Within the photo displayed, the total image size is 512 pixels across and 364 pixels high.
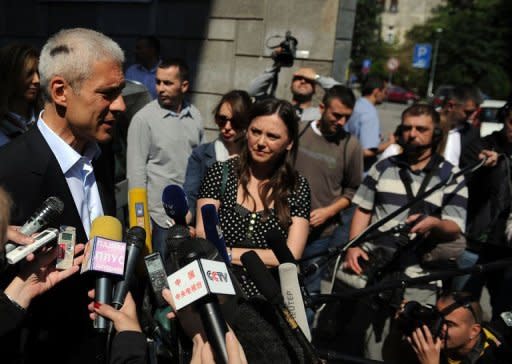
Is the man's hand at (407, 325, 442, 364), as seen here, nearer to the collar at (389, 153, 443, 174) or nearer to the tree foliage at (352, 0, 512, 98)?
the collar at (389, 153, 443, 174)

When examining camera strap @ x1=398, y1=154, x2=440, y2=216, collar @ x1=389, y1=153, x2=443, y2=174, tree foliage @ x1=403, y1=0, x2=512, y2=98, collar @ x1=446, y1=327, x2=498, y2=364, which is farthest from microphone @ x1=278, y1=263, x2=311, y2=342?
tree foliage @ x1=403, y1=0, x2=512, y2=98

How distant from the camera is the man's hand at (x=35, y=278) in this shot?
1.50m

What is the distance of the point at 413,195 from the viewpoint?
2.92 m

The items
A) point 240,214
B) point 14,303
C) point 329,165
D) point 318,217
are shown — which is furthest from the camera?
point 329,165

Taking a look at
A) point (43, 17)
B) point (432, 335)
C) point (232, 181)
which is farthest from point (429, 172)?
point (43, 17)

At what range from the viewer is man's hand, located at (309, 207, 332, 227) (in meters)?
3.59

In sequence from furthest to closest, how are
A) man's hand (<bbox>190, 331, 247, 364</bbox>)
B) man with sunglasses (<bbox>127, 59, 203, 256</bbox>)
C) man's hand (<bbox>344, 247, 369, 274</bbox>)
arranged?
man with sunglasses (<bbox>127, 59, 203, 256</bbox>) < man's hand (<bbox>344, 247, 369, 274</bbox>) < man's hand (<bbox>190, 331, 247, 364</bbox>)

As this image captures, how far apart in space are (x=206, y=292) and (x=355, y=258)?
1.94 meters

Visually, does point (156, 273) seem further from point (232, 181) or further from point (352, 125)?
point (352, 125)

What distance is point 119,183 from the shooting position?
3973 millimetres

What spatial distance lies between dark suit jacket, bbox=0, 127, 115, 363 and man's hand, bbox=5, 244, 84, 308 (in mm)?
198

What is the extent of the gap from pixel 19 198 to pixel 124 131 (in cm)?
284

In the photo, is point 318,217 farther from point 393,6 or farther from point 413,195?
point 393,6

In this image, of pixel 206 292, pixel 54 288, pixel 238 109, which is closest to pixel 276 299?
pixel 206 292
